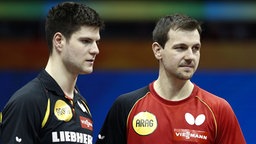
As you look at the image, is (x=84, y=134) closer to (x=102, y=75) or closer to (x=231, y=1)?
(x=102, y=75)

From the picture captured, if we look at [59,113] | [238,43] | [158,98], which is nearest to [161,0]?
[238,43]

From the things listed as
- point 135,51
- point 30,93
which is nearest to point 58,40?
point 30,93

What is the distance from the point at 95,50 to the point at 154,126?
0.61 metres

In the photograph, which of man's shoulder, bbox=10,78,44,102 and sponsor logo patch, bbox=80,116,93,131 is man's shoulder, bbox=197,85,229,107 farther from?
man's shoulder, bbox=10,78,44,102

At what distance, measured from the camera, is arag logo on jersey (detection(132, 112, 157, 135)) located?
4016 mm

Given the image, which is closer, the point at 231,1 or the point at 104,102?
the point at 104,102

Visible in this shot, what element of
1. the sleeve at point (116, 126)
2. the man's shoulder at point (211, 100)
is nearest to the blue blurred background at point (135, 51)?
the sleeve at point (116, 126)

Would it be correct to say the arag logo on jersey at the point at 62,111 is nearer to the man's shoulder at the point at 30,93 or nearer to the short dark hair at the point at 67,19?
the man's shoulder at the point at 30,93

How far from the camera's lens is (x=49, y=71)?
3842mm

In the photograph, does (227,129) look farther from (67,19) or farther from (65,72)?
(67,19)

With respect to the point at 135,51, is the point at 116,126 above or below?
below

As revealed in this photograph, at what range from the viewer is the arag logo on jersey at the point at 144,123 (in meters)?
4.02

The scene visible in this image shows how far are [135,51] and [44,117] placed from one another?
294cm

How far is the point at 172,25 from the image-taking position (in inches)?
161
